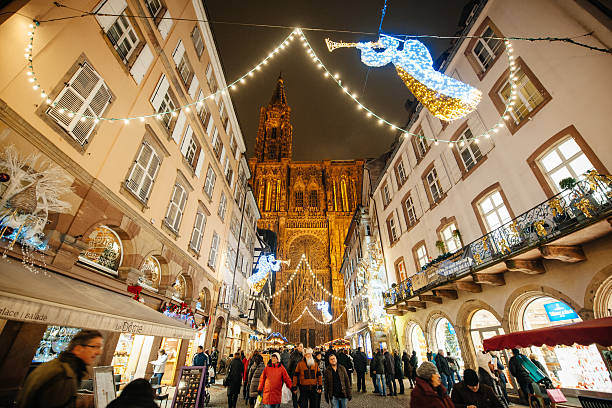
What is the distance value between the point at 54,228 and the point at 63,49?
4.05 m

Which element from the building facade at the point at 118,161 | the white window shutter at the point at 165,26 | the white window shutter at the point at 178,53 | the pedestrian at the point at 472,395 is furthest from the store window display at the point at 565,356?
the white window shutter at the point at 165,26

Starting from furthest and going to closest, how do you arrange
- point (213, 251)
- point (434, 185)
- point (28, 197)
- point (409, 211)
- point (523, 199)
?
1. point (409, 211)
2. point (213, 251)
3. point (434, 185)
4. point (523, 199)
5. point (28, 197)

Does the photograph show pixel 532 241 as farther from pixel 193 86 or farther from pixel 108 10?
pixel 193 86

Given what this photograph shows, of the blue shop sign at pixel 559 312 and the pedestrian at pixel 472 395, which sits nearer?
the pedestrian at pixel 472 395

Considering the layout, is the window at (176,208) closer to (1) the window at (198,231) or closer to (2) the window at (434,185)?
(1) the window at (198,231)

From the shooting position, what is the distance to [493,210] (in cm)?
921

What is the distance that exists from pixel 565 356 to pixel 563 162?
5.20 m

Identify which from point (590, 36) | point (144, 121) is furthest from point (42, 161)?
point (590, 36)

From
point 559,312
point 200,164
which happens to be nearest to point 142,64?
point 200,164

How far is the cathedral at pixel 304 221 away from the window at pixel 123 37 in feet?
92.9

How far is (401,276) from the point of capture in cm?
1521

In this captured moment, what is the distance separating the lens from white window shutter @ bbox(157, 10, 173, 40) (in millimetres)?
9602

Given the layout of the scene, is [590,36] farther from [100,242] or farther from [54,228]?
[100,242]

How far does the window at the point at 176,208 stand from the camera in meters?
10.0
